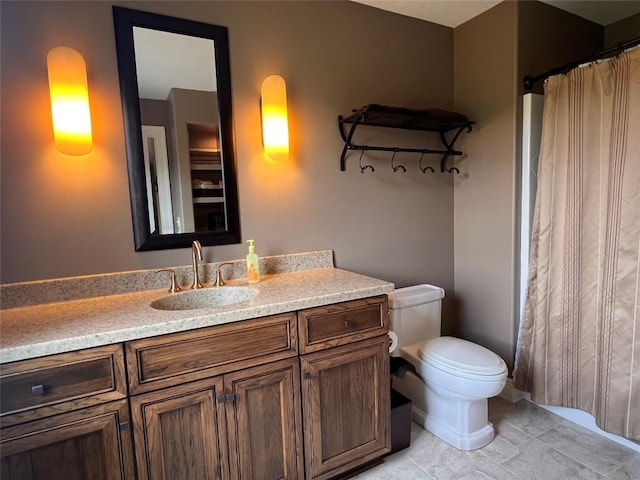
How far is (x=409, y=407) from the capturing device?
1857mm

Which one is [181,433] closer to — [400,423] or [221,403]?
[221,403]

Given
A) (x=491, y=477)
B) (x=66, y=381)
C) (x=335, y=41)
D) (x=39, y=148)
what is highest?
(x=335, y=41)

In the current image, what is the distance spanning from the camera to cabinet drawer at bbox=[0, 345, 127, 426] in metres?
1.05

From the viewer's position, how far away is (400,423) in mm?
1847

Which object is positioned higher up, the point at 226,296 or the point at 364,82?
the point at 364,82

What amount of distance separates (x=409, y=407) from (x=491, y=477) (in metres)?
0.45

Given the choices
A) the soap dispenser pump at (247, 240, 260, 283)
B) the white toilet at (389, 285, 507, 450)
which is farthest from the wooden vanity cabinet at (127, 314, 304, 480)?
the white toilet at (389, 285, 507, 450)

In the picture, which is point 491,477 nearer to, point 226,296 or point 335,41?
point 226,296

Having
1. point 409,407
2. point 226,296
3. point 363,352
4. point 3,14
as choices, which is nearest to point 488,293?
point 409,407

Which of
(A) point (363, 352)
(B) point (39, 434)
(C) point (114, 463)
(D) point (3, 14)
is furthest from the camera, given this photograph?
(A) point (363, 352)

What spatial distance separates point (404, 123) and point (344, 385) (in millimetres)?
1535

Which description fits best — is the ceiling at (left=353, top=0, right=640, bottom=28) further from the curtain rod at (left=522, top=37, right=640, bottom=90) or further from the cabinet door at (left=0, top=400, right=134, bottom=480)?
the cabinet door at (left=0, top=400, right=134, bottom=480)

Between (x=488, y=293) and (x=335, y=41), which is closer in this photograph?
(x=335, y=41)

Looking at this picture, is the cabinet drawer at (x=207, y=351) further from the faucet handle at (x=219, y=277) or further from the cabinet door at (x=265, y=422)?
the faucet handle at (x=219, y=277)
